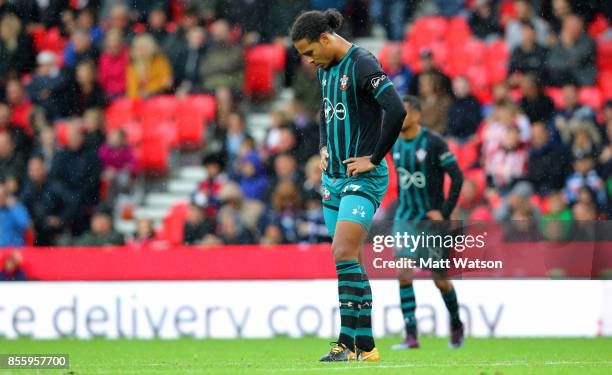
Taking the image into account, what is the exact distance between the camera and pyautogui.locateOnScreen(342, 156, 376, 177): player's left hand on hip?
26.8ft

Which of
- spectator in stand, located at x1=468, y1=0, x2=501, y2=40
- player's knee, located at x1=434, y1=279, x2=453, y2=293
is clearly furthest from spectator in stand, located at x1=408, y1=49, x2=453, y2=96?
player's knee, located at x1=434, y1=279, x2=453, y2=293

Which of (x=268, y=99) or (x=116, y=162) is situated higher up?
(x=268, y=99)

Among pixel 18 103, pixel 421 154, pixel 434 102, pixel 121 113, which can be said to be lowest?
pixel 421 154

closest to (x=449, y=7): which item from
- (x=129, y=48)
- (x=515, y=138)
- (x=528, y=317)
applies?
(x=515, y=138)

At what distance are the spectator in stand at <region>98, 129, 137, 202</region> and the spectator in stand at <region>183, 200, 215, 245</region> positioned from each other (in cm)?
220

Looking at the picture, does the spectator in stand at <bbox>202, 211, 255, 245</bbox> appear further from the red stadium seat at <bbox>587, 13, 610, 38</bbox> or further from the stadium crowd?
the red stadium seat at <bbox>587, 13, 610, 38</bbox>

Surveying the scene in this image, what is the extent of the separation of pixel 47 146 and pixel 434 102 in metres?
5.80

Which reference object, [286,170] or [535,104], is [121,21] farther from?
[535,104]

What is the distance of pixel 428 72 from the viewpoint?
16.5 metres

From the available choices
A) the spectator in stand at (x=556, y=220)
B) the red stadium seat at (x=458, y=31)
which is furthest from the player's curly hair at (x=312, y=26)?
the red stadium seat at (x=458, y=31)

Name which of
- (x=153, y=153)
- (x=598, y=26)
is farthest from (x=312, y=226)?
(x=598, y=26)

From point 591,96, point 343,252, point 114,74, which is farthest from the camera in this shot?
point 114,74

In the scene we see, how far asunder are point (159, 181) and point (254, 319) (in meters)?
5.46

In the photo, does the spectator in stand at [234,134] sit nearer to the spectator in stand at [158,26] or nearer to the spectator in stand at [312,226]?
the spectator in stand at [312,226]
